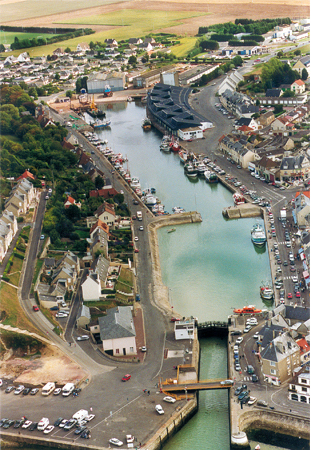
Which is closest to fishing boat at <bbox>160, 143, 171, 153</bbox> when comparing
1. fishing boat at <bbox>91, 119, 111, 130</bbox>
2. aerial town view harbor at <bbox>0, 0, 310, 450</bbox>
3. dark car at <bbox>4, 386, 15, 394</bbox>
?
aerial town view harbor at <bbox>0, 0, 310, 450</bbox>

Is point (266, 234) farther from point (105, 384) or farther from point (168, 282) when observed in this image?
point (105, 384)

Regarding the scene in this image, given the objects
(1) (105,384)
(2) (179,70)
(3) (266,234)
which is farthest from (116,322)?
(2) (179,70)

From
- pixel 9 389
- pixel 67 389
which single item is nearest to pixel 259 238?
pixel 67 389


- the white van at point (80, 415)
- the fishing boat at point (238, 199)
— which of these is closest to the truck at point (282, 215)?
the fishing boat at point (238, 199)

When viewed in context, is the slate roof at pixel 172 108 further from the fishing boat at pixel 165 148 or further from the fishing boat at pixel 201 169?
the fishing boat at pixel 201 169

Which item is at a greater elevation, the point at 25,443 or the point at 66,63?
the point at 66,63

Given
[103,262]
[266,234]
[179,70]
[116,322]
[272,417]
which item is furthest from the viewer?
[179,70]
